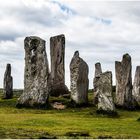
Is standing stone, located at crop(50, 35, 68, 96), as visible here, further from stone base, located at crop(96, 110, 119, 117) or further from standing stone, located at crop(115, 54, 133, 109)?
stone base, located at crop(96, 110, 119, 117)

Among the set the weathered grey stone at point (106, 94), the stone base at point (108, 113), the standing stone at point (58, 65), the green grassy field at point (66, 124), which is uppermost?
the standing stone at point (58, 65)

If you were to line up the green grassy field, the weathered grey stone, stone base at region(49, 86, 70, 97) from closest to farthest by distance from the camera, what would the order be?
the green grassy field < the weathered grey stone < stone base at region(49, 86, 70, 97)

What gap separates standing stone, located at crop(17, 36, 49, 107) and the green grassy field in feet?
4.12

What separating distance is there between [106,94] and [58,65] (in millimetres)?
15151

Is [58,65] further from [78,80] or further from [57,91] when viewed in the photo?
[78,80]

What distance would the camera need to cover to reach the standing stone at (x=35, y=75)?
44.8 m

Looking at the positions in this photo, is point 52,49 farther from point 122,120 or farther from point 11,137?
point 11,137

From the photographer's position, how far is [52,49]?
5594 centimetres

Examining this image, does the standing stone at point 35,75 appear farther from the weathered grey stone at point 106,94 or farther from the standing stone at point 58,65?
the standing stone at point 58,65

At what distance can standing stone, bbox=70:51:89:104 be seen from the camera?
47.1 metres

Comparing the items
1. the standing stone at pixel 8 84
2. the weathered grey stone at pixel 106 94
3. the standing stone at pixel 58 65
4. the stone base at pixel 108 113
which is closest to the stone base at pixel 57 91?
the standing stone at pixel 58 65

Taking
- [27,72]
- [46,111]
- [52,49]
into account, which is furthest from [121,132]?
[52,49]

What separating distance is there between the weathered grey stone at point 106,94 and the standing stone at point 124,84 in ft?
23.1

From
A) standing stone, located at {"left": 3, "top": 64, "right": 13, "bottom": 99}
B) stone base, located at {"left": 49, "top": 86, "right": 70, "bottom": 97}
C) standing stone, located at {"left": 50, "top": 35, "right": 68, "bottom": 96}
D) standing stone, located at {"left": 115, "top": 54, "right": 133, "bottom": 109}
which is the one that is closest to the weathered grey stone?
standing stone, located at {"left": 115, "top": 54, "right": 133, "bottom": 109}
